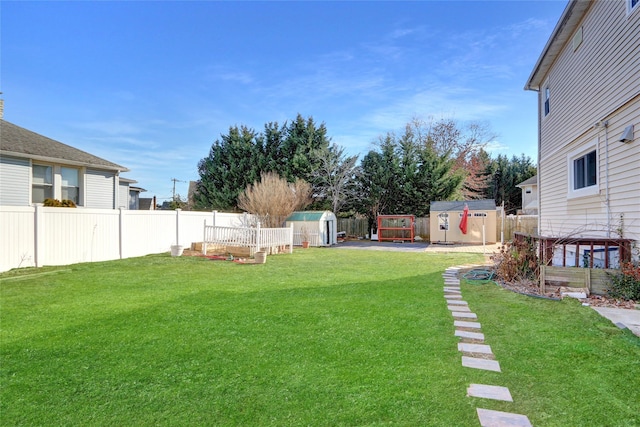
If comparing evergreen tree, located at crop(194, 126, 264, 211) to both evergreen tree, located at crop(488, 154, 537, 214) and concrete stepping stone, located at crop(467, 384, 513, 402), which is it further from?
evergreen tree, located at crop(488, 154, 537, 214)

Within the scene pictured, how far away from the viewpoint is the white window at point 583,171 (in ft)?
21.3

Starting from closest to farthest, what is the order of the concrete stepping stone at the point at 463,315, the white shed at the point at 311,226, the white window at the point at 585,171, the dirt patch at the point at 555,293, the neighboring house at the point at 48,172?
the concrete stepping stone at the point at 463,315 → the dirt patch at the point at 555,293 → the white window at the point at 585,171 → the neighboring house at the point at 48,172 → the white shed at the point at 311,226

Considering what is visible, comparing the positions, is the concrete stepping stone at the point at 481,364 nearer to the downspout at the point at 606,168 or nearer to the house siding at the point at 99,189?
the downspout at the point at 606,168

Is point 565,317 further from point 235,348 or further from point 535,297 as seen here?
point 235,348

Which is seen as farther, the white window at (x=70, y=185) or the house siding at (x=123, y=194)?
the house siding at (x=123, y=194)

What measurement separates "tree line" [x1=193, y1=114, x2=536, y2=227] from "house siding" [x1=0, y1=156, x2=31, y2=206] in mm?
10934

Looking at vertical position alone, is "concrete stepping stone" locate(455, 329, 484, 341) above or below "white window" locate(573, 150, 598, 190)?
below

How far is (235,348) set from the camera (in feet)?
10.2

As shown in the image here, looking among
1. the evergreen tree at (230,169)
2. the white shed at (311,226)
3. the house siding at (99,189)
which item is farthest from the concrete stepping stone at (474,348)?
the evergreen tree at (230,169)

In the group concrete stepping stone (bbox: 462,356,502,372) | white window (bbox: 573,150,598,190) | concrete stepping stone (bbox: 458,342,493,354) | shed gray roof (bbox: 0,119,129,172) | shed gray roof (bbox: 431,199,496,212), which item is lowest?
concrete stepping stone (bbox: 458,342,493,354)

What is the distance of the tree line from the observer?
856 inches

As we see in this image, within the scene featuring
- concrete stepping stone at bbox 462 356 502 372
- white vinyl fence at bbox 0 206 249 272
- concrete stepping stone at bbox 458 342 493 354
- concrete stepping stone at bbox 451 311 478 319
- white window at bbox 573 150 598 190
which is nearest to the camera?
concrete stepping stone at bbox 462 356 502 372

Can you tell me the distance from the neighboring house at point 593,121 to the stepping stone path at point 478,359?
319 centimetres

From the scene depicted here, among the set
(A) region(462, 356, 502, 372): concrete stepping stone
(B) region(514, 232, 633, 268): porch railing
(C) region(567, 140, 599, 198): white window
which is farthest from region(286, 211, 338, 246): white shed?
(A) region(462, 356, 502, 372): concrete stepping stone
